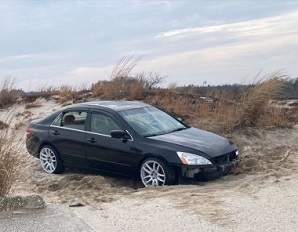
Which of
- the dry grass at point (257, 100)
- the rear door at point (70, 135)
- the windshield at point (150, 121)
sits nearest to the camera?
the windshield at point (150, 121)

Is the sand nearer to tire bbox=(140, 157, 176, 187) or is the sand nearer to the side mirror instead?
tire bbox=(140, 157, 176, 187)

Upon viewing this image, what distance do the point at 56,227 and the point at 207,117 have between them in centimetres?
933

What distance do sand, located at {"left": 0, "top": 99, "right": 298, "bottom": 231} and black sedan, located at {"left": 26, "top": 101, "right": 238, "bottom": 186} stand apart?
304mm

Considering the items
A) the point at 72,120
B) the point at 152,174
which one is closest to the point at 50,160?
the point at 72,120

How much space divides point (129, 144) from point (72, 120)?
5.64 feet

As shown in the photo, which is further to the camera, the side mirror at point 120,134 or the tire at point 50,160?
the tire at point 50,160

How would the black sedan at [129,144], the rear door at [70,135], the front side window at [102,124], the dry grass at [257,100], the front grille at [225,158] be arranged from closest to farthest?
the black sedan at [129,144], the front grille at [225,158], the front side window at [102,124], the rear door at [70,135], the dry grass at [257,100]

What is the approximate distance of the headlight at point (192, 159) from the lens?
9.48m

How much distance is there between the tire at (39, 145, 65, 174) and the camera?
11.5 metres

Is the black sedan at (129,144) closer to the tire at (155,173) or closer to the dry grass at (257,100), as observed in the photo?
the tire at (155,173)

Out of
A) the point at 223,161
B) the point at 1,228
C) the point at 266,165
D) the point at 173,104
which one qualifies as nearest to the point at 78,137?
the point at 223,161

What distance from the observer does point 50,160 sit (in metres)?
11.6

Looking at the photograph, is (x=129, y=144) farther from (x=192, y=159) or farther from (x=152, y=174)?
(x=192, y=159)

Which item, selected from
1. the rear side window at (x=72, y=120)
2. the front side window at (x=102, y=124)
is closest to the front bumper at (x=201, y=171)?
the front side window at (x=102, y=124)
